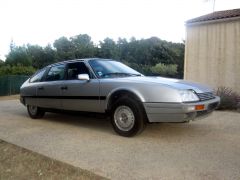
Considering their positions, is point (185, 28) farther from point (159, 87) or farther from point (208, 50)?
point (159, 87)

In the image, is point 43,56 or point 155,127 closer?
point 155,127

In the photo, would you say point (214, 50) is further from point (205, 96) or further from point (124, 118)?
point (124, 118)

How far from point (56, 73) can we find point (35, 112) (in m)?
1.39

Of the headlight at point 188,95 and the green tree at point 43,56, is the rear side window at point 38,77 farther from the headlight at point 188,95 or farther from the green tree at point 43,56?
the green tree at point 43,56

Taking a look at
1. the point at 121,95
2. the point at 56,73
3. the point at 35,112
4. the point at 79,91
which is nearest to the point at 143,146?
the point at 121,95

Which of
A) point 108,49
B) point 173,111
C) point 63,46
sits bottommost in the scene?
point 173,111

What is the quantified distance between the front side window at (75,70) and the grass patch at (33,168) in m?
2.26

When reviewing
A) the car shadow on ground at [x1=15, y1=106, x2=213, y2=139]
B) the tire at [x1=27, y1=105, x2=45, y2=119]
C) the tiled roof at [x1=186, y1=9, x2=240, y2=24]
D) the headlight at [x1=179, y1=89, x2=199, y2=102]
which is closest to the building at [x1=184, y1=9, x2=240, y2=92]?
the tiled roof at [x1=186, y1=9, x2=240, y2=24]

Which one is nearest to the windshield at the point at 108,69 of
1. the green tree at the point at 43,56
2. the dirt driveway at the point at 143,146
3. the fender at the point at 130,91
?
the fender at the point at 130,91

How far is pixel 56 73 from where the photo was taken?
7.34 m

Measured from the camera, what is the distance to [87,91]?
6.23 meters

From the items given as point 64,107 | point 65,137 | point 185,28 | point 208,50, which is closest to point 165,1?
point 185,28

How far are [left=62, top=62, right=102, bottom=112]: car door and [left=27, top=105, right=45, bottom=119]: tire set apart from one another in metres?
1.36

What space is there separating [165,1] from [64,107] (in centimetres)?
1052
